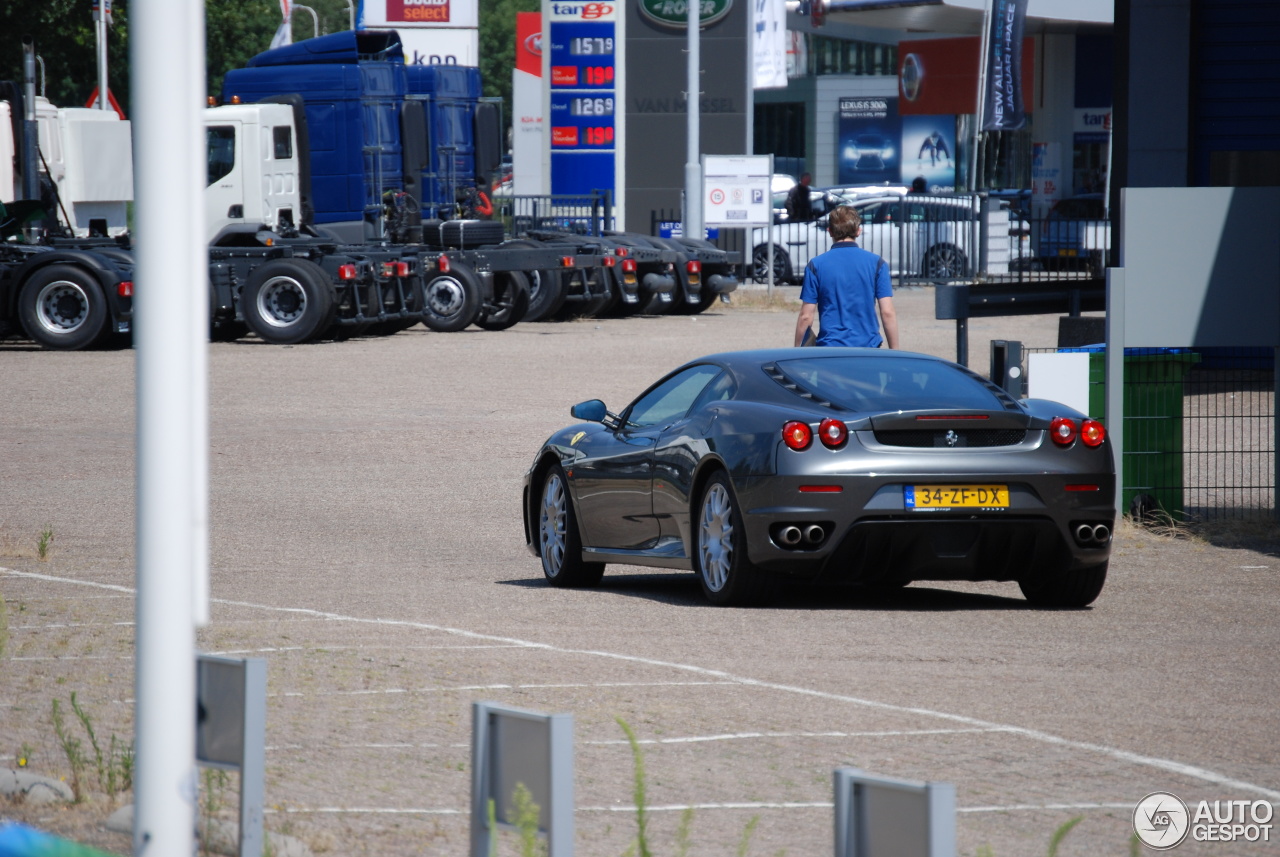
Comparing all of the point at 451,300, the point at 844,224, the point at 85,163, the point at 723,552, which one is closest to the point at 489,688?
the point at 723,552

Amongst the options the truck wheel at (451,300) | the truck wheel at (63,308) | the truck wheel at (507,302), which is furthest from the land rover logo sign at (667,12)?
the truck wheel at (63,308)

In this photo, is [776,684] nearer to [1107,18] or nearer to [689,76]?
[689,76]

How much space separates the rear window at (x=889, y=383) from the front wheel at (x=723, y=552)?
0.63 meters

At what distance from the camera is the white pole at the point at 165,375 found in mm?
3430

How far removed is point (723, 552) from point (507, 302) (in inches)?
851

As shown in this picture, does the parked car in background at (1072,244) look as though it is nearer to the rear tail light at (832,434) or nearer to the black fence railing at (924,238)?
the black fence railing at (924,238)

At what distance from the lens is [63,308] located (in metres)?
25.4

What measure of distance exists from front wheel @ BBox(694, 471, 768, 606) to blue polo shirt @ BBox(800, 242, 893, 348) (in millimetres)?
2579

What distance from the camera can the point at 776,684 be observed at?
6965 mm

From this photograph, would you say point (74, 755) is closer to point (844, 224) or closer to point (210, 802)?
point (210, 802)

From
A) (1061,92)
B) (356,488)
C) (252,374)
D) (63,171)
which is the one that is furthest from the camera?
(1061,92)

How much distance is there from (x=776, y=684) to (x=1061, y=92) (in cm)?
5343

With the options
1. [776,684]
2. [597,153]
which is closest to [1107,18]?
[597,153]

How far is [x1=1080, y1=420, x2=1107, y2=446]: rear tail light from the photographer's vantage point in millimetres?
8781
